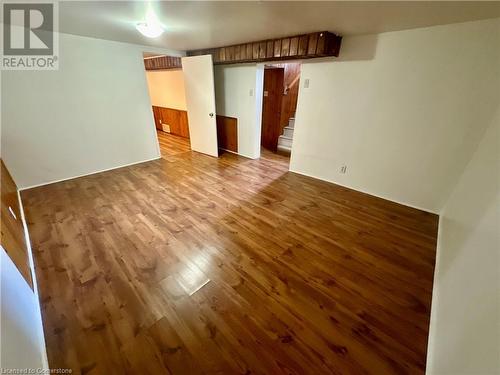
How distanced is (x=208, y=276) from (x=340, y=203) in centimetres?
203

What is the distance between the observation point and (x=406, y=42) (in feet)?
7.61

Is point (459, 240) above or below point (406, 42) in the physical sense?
below

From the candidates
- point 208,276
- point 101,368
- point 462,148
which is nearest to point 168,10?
point 208,276

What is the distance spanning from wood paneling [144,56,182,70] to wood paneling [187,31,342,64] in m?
1.97

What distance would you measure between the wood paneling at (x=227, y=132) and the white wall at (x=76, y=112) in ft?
5.08

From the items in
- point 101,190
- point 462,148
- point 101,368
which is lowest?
point 101,368

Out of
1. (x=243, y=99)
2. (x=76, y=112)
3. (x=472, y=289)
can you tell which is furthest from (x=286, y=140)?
(x=472, y=289)

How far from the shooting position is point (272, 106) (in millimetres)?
4922

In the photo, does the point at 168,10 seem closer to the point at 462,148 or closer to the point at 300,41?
the point at 300,41

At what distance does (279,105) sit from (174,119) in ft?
10.7

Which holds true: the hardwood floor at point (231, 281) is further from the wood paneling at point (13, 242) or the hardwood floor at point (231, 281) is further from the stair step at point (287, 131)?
the stair step at point (287, 131)

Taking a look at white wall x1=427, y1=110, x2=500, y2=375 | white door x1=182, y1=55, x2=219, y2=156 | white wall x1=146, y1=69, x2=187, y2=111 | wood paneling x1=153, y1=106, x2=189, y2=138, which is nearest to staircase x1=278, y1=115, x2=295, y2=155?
white door x1=182, y1=55, x2=219, y2=156

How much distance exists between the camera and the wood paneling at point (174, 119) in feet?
19.5

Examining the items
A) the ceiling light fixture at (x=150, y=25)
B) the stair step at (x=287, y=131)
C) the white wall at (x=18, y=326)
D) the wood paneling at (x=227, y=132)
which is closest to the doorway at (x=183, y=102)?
the wood paneling at (x=227, y=132)
